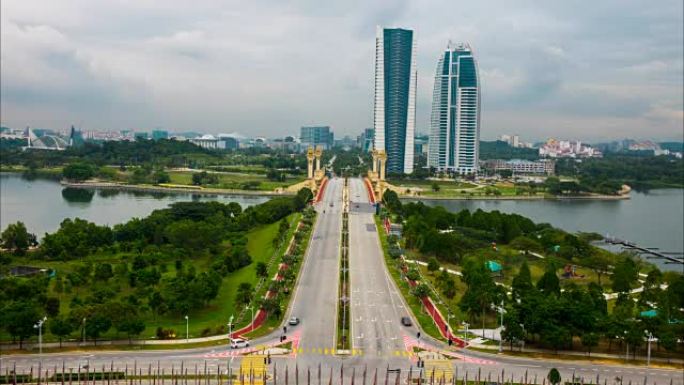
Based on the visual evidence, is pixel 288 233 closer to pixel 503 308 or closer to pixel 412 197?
pixel 503 308

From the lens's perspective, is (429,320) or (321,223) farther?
(321,223)

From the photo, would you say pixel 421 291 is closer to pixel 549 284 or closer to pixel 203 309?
pixel 549 284

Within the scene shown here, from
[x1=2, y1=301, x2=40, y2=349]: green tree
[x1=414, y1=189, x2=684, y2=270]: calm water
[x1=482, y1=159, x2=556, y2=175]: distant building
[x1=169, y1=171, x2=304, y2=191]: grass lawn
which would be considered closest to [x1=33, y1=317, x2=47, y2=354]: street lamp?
[x1=2, y1=301, x2=40, y2=349]: green tree

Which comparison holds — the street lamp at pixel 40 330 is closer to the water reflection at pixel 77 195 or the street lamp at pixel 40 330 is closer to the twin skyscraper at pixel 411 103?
the water reflection at pixel 77 195

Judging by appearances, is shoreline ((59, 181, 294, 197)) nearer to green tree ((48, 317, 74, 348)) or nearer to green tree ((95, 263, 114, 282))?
green tree ((95, 263, 114, 282))

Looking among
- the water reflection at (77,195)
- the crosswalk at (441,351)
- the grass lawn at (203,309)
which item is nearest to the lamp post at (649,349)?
the crosswalk at (441,351)

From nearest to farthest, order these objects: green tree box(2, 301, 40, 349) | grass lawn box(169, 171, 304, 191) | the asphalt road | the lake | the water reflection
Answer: the asphalt road < green tree box(2, 301, 40, 349) < the lake < the water reflection < grass lawn box(169, 171, 304, 191)

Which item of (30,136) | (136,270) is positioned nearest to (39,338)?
(136,270)
